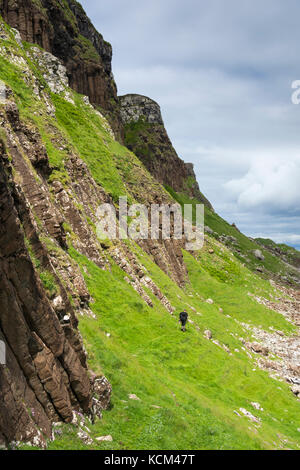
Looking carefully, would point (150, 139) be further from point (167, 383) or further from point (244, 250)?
point (167, 383)

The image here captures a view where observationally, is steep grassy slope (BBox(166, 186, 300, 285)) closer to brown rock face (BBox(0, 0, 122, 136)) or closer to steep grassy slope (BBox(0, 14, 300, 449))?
brown rock face (BBox(0, 0, 122, 136))

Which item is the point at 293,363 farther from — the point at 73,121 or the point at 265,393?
the point at 73,121

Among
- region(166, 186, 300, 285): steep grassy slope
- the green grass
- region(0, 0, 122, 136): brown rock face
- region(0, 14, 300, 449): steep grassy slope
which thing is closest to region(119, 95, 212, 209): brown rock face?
region(166, 186, 300, 285): steep grassy slope

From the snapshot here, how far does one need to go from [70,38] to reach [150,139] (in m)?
60.1

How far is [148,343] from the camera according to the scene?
85.0ft

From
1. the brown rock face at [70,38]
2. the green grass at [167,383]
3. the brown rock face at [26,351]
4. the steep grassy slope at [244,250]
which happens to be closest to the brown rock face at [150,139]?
the steep grassy slope at [244,250]

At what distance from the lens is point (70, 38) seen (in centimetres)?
10119

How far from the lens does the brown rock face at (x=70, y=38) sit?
7412 cm

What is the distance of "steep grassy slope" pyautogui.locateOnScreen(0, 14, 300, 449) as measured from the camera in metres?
15.3

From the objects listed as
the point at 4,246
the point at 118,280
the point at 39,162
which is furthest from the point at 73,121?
the point at 4,246

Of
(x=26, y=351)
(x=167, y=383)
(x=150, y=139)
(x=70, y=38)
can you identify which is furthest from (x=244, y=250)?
(x=26, y=351)

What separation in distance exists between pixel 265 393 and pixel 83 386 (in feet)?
64.4

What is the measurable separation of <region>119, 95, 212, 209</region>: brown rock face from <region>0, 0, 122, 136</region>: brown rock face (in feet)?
87.7
